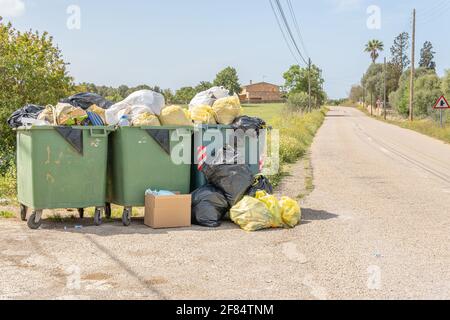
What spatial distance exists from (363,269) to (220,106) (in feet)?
12.0

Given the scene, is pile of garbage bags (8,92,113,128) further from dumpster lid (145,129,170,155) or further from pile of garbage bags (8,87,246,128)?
Result: dumpster lid (145,129,170,155)

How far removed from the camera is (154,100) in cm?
768

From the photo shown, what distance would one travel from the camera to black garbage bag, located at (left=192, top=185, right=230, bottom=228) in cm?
729

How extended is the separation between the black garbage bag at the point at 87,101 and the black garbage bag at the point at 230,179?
173cm

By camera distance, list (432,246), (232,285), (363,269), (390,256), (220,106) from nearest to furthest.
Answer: (232,285), (363,269), (390,256), (432,246), (220,106)

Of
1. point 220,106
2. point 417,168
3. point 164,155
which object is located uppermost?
point 220,106

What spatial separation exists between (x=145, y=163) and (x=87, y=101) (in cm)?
138

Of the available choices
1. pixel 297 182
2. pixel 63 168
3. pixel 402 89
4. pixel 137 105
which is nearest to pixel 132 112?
pixel 137 105

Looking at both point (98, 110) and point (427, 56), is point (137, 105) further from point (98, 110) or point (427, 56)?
point (427, 56)

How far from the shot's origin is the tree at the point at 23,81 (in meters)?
11.7

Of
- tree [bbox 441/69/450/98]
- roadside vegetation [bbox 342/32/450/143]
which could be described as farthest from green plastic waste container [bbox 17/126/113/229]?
tree [bbox 441/69/450/98]

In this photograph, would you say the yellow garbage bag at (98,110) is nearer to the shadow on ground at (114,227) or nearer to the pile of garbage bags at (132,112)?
the pile of garbage bags at (132,112)

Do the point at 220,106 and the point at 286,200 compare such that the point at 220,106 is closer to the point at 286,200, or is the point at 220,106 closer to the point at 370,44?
the point at 286,200
